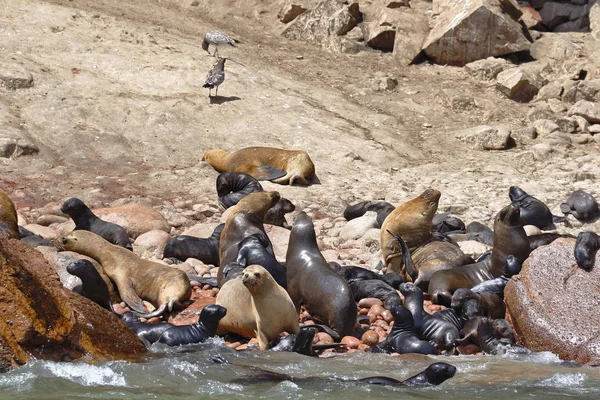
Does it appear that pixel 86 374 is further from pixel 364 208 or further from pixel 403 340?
pixel 364 208

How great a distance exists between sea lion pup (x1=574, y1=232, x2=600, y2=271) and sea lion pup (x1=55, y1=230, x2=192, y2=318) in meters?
3.27

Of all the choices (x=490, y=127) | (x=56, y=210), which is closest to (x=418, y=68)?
(x=490, y=127)

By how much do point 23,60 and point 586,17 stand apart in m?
11.0

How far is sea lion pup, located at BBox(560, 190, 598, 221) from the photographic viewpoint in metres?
11.4

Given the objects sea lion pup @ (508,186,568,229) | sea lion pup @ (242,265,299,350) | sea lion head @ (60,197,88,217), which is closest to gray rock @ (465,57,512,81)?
sea lion pup @ (508,186,568,229)

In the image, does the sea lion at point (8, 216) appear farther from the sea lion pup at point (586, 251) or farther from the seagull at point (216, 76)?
the seagull at point (216, 76)

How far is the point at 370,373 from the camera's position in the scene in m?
6.12

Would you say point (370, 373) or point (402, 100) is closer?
point (370, 373)

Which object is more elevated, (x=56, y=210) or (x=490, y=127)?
(x=490, y=127)

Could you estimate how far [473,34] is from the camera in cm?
1767

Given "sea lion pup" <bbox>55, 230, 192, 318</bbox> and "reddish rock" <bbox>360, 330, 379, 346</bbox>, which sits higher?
"reddish rock" <bbox>360, 330, 379, 346</bbox>

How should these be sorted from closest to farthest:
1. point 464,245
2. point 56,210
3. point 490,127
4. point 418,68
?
point 464,245 → point 56,210 → point 490,127 → point 418,68

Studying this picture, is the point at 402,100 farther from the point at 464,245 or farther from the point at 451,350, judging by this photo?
the point at 451,350

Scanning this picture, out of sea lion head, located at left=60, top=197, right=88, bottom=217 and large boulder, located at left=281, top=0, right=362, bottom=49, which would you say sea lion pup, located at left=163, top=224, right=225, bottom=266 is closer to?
sea lion head, located at left=60, top=197, right=88, bottom=217
